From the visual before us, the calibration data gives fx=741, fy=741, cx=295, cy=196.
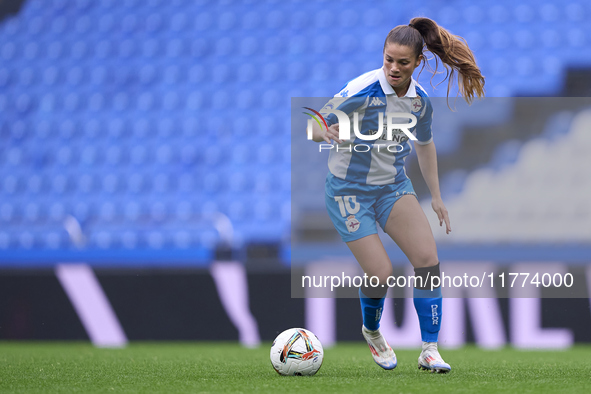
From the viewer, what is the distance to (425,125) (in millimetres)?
3701

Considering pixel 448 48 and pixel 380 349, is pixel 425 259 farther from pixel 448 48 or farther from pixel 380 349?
pixel 448 48

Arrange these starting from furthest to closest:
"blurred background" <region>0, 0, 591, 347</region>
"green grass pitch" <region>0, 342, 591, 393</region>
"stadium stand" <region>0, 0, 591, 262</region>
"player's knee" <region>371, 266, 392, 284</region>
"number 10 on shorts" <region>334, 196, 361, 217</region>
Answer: "stadium stand" <region>0, 0, 591, 262</region>
"blurred background" <region>0, 0, 591, 347</region>
"number 10 on shorts" <region>334, 196, 361, 217</region>
"player's knee" <region>371, 266, 392, 284</region>
"green grass pitch" <region>0, 342, 591, 393</region>

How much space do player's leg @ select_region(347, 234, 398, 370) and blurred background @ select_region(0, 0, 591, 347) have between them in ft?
7.56

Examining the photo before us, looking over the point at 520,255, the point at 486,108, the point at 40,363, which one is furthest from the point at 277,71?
the point at 40,363

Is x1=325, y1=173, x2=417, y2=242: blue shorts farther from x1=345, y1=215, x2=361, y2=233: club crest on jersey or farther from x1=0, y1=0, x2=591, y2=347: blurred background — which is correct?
x1=0, y1=0, x2=591, y2=347: blurred background

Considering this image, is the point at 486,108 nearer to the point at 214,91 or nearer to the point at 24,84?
the point at 214,91

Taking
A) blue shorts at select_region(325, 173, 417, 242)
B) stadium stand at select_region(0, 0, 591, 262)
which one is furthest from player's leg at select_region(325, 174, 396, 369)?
stadium stand at select_region(0, 0, 591, 262)

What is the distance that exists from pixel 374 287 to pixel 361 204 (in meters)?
0.41

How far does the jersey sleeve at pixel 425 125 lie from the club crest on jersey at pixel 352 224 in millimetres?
542

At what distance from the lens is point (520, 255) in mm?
6078

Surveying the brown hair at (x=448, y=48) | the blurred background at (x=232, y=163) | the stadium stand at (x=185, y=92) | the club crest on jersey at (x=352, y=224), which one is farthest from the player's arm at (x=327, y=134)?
the stadium stand at (x=185, y=92)

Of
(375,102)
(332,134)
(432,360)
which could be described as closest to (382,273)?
(432,360)

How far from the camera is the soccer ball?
3.48 meters

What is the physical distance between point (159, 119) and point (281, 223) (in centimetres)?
207
